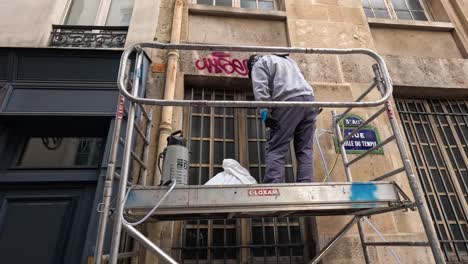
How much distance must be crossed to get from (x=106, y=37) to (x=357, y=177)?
440 centimetres

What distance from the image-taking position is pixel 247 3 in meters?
5.24

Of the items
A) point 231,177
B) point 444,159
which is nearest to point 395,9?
point 444,159

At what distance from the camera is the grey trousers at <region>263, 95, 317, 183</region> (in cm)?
249

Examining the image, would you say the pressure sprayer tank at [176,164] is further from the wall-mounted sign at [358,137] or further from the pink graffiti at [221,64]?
the wall-mounted sign at [358,137]

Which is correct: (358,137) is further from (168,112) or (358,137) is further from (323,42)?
(168,112)

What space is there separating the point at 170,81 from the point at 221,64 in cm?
84

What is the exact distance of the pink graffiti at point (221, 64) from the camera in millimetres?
4102

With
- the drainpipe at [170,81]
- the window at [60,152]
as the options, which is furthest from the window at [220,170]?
the window at [60,152]

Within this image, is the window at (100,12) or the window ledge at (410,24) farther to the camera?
the window ledge at (410,24)

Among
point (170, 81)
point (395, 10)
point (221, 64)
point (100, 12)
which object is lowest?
point (170, 81)

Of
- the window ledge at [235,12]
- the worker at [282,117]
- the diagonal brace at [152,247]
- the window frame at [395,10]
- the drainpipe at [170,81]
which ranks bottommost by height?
the diagonal brace at [152,247]

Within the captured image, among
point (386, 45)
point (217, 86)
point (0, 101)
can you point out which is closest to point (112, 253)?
point (217, 86)

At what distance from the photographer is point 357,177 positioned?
11.9ft

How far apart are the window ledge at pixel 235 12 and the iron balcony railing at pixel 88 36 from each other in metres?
1.25
